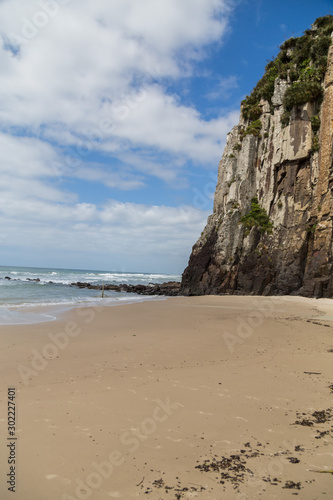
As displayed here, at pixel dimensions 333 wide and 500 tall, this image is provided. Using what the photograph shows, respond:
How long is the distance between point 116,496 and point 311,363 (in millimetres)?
5268

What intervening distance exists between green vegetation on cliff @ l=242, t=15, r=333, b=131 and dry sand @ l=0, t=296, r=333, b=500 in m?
24.5

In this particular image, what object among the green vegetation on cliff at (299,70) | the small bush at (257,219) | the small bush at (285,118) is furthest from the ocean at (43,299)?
the green vegetation on cliff at (299,70)

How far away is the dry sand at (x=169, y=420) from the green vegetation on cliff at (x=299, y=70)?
24.5 m

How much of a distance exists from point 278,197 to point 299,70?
11.9m

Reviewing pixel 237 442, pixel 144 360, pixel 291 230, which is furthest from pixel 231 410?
pixel 291 230

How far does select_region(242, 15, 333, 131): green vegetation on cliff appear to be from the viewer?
2575 centimetres

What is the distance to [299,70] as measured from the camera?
2859cm

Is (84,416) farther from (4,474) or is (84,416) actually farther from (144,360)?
(144,360)

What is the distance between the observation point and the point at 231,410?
4.44 meters

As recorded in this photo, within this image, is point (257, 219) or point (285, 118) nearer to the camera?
point (285, 118)

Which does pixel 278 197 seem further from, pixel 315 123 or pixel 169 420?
pixel 169 420

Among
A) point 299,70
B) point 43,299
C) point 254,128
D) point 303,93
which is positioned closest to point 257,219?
point 254,128

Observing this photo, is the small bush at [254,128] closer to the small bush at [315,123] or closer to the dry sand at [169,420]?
the small bush at [315,123]

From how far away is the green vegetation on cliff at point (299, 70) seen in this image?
25.8 metres
